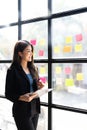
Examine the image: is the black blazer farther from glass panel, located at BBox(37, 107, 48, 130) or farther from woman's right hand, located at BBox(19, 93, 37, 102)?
glass panel, located at BBox(37, 107, 48, 130)

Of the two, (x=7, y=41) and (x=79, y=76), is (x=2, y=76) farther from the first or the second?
(x=79, y=76)

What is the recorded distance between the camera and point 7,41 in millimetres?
3383

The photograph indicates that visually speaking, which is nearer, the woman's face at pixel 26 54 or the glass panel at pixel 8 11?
the woman's face at pixel 26 54

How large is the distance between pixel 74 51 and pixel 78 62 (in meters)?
0.14

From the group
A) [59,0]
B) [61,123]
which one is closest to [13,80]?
[61,123]

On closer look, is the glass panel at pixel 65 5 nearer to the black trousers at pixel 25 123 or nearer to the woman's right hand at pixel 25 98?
the woman's right hand at pixel 25 98

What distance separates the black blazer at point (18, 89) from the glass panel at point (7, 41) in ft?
3.75

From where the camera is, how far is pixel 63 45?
8.54ft

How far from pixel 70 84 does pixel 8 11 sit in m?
1.56

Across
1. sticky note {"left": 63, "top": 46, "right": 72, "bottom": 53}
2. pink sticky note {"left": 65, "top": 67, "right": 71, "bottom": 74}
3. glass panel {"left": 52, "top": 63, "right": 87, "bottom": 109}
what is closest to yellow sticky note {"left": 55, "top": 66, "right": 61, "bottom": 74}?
glass panel {"left": 52, "top": 63, "right": 87, "bottom": 109}

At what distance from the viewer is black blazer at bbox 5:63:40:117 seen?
212 cm

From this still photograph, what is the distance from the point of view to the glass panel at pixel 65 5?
7.96 ft

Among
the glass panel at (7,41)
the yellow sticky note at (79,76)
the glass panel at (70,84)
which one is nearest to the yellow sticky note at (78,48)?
the glass panel at (70,84)

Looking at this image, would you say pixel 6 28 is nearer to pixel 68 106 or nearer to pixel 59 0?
pixel 59 0
